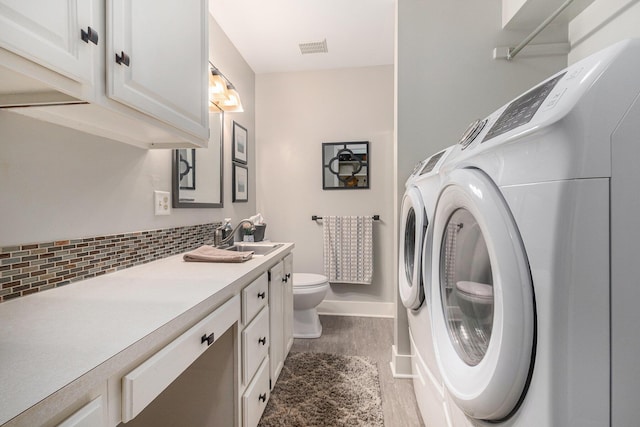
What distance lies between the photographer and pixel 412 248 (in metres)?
1.54

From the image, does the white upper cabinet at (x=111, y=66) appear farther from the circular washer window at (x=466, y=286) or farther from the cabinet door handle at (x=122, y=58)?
the circular washer window at (x=466, y=286)

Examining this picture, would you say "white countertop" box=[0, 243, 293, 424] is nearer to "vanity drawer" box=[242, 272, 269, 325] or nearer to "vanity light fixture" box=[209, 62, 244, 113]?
"vanity drawer" box=[242, 272, 269, 325]

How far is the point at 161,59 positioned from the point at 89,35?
32 centimetres

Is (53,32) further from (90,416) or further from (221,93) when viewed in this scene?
(221,93)

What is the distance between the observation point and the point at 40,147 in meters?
0.91

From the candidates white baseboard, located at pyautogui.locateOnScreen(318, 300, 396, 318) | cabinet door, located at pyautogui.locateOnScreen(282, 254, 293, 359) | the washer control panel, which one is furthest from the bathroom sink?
the washer control panel

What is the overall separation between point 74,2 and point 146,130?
18.8 inches

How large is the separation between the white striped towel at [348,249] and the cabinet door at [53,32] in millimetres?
2258

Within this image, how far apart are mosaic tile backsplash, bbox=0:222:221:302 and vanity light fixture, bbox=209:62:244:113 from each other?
1.00 metres

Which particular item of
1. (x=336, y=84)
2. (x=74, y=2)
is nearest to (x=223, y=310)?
(x=74, y=2)

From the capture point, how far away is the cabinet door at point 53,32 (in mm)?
572

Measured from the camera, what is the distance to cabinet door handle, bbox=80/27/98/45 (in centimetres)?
72

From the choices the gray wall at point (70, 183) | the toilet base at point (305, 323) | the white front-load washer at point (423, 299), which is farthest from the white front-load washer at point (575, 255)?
the toilet base at point (305, 323)

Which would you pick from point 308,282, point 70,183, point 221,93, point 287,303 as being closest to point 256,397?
point 287,303
